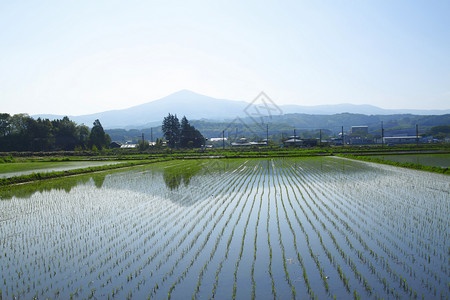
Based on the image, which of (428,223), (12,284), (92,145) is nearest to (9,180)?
(12,284)

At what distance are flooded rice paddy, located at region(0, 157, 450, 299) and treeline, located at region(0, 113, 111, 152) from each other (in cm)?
4199

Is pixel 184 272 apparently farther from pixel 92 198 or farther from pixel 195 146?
pixel 195 146

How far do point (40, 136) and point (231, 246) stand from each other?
5054 cm

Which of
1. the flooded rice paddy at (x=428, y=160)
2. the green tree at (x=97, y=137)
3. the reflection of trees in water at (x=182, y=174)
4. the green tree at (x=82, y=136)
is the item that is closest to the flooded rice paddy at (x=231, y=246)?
the reflection of trees in water at (x=182, y=174)

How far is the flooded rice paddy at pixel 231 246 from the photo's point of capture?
13.6 feet

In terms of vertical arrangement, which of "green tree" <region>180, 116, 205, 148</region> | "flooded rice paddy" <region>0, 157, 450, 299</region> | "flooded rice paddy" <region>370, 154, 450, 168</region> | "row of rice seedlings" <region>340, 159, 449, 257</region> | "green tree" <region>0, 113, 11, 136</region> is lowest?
"flooded rice paddy" <region>370, 154, 450, 168</region>

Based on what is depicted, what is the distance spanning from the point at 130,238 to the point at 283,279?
328 cm

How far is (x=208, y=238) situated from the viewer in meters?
6.30

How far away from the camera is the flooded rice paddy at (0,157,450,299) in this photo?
414 cm

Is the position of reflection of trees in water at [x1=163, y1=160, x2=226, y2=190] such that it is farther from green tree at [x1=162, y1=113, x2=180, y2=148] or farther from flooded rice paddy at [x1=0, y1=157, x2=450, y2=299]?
green tree at [x1=162, y1=113, x2=180, y2=148]

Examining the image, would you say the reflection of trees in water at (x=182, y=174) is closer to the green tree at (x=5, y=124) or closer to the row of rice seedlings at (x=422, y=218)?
the row of rice seedlings at (x=422, y=218)

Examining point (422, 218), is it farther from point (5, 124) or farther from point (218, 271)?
point (5, 124)

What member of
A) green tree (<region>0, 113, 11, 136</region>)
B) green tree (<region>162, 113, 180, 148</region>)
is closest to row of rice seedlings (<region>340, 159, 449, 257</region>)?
green tree (<region>162, 113, 180, 148</region>)

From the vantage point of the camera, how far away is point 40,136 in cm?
4850
